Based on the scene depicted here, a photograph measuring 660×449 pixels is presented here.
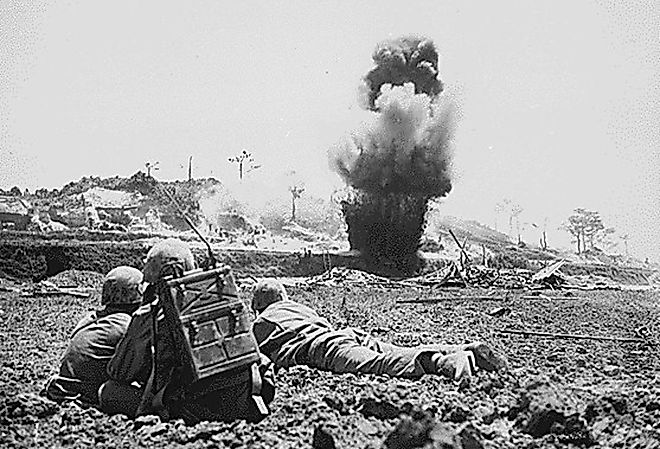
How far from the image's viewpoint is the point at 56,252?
90.5ft

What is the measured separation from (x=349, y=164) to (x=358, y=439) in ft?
124

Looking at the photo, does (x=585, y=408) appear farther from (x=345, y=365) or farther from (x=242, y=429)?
(x=345, y=365)

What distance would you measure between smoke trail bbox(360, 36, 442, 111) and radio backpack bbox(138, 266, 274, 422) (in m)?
37.5

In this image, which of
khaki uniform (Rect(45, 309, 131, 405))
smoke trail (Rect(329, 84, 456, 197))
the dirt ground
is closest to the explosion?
smoke trail (Rect(329, 84, 456, 197))

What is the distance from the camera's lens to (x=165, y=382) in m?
5.45

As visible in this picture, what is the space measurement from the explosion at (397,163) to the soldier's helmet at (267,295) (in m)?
30.2

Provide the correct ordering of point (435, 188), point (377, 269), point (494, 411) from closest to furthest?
point (494, 411)
point (377, 269)
point (435, 188)

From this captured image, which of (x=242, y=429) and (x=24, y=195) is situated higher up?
(x=242, y=429)

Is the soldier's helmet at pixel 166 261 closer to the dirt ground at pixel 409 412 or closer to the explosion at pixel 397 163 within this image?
the dirt ground at pixel 409 412

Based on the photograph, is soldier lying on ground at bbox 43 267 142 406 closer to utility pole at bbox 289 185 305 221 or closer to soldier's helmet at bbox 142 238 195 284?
soldier's helmet at bbox 142 238 195 284

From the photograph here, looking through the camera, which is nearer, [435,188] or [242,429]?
[242,429]

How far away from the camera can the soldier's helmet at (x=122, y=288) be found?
21.4ft

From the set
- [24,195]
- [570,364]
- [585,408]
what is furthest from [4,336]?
[24,195]

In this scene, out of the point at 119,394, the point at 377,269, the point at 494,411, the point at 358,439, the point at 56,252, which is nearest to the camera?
the point at 358,439
